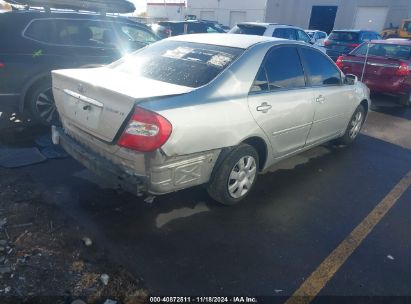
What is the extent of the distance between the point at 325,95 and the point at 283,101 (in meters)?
1.06

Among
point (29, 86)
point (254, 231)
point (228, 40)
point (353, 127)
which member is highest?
point (228, 40)

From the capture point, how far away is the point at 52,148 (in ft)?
15.3

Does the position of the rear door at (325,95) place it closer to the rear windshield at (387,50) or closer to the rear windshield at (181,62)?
the rear windshield at (181,62)

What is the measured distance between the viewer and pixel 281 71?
3812 mm

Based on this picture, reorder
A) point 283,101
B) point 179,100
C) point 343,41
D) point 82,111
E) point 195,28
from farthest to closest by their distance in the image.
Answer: point 195,28
point 343,41
point 283,101
point 82,111
point 179,100

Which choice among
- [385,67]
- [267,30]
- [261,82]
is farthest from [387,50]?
[261,82]

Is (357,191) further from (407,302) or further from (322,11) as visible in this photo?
(322,11)

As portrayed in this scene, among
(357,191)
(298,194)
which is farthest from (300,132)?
(357,191)

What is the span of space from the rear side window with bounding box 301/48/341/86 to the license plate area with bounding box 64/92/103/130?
261 cm

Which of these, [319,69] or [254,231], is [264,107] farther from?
[319,69]

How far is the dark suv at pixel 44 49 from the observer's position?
4.75 metres

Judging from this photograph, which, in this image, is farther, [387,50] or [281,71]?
[387,50]

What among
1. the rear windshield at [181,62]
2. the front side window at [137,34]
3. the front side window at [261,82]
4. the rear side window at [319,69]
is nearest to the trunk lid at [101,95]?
the rear windshield at [181,62]

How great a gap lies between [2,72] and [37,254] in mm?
3055
